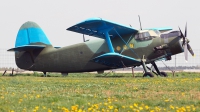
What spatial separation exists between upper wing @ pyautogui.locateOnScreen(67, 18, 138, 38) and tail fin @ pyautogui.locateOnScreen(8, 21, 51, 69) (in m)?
4.91

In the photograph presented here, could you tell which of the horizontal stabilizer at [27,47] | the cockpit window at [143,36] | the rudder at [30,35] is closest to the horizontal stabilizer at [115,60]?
the cockpit window at [143,36]

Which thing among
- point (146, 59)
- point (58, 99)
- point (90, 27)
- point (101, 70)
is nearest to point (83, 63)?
point (101, 70)

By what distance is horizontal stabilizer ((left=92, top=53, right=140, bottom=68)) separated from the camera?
70.0ft

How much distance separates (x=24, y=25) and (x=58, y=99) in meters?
20.3

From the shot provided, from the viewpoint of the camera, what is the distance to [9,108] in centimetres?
661

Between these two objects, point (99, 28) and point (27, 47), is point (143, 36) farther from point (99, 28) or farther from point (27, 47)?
point (27, 47)

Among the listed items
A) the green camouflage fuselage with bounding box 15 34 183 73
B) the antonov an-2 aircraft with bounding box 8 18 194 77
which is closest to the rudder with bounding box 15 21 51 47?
the antonov an-2 aircraft with bounding box 8 18 194 77

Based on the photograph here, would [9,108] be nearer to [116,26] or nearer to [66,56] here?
[116,26]

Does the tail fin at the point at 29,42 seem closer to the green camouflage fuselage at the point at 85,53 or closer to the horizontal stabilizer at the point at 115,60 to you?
the green camouflage fuselage at the point at 85,53

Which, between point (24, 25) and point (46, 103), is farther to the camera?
point (24, 25)

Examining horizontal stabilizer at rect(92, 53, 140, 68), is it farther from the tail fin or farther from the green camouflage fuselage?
the tail fin

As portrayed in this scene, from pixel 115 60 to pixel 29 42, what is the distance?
8.42m

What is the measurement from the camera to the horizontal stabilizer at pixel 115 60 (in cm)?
2134

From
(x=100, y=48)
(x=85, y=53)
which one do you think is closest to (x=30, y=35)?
(x=85, y=53)
